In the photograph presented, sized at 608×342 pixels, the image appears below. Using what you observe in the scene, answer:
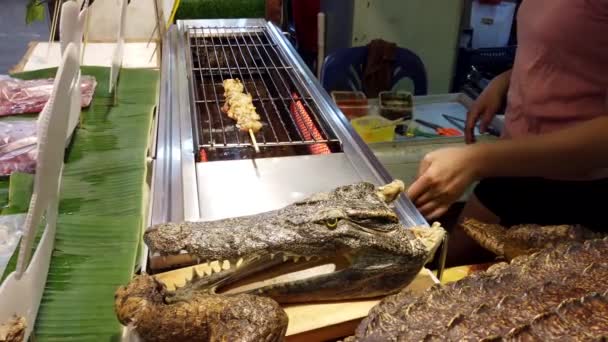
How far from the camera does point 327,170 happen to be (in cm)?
188

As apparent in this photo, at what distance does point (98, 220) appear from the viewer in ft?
5.49

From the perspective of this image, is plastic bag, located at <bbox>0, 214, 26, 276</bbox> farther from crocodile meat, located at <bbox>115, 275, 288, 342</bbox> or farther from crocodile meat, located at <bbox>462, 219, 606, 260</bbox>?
crocodile meat, located at <bbox>462, 219, 606, 260</bbox>

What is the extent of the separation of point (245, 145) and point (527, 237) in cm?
107

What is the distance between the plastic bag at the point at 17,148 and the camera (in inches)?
76.4

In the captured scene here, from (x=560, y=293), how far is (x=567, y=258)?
0.65 ft

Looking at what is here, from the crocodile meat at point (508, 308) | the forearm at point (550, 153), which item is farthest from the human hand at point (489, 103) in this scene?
the crocodile meat at point (508, 308)

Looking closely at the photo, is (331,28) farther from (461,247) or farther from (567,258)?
(567,258)

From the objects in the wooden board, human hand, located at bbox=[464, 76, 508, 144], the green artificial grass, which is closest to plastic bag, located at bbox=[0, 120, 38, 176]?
the wooden board

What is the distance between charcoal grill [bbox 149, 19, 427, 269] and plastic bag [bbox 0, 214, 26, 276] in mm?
438

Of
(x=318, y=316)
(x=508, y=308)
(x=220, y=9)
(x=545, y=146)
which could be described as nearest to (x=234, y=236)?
(x=318, y=316)

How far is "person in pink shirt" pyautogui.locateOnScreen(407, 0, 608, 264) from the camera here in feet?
4.84

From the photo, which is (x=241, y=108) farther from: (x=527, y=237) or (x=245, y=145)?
(x=527, y=237)

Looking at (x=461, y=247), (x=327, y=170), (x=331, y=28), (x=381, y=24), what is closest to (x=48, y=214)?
(x=327, y=170)

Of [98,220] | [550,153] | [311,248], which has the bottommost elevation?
[98,220]
